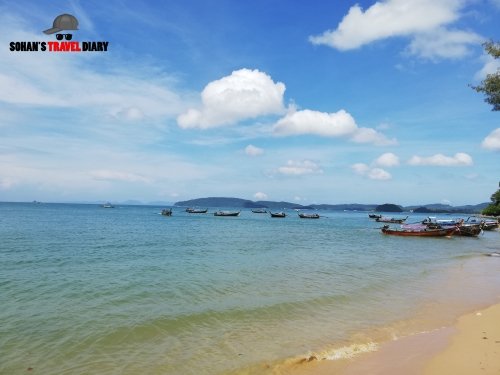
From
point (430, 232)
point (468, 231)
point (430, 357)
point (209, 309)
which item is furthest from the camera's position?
point (468, 231)

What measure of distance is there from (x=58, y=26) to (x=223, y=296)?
12.7m

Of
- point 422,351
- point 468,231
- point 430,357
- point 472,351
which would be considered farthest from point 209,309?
point 468,231

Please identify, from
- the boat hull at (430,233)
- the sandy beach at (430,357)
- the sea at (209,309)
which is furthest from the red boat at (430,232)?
the sandy beach at (430,357)

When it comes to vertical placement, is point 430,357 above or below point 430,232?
above

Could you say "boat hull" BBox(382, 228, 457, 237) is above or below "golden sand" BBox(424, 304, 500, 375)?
below

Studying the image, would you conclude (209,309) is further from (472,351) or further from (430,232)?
(430,232)

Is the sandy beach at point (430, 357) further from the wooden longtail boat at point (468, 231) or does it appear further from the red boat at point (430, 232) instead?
the wooden longtail boat at point (468, 231)

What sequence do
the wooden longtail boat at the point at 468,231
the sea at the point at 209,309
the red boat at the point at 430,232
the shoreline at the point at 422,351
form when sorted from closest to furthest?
the shoreline at the point at 422,351, the sea at the point at 209,309, the red boat at the point at 430,232, the wooden longtail boat at the point at 468,231

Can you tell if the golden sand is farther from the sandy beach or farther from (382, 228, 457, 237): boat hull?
(382, 228, 457, 237): boat hull

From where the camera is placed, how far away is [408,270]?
23500 mm

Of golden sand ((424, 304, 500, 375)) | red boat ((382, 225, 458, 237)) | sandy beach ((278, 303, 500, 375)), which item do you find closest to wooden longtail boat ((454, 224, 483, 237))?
red boat ((382, 225, 458, 237))

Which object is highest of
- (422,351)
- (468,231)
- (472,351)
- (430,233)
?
(472,351)

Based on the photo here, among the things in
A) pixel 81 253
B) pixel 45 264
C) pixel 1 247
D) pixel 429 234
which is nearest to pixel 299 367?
pixel 45 264

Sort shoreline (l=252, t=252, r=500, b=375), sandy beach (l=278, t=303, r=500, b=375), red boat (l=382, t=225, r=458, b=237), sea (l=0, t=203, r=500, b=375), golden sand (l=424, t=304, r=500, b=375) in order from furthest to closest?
1. red boat (l=382, t=225, r=458, b=237)
2. sea (l=0, t=203, r=500, b=375)
3. shoreline (l=252, t=252, r=500, b=375)
4. sandy beach (l=278, t=303, r=500, b=375)
5. golden sand (l=424, t=304, r=500, b=375)
